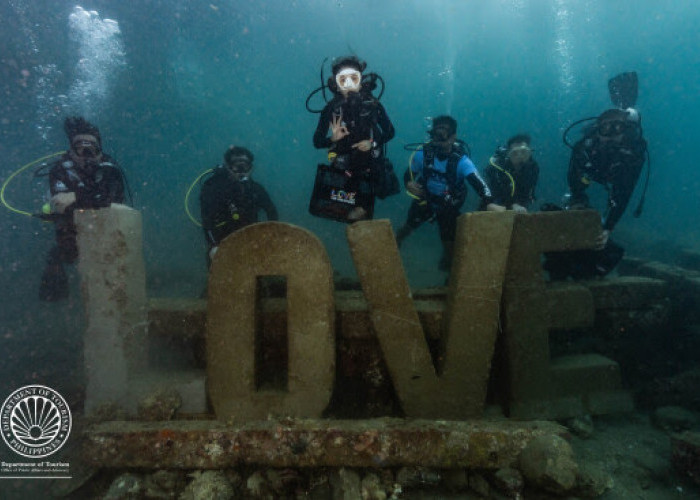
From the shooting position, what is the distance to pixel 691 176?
67.0 metres

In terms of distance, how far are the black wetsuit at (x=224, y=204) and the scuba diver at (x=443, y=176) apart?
8.72ft

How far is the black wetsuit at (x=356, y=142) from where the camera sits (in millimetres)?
4172

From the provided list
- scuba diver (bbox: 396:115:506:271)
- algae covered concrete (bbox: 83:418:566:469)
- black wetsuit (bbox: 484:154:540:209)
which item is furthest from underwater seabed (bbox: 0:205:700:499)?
black wetsuit (bbox: 484:154:540:209)

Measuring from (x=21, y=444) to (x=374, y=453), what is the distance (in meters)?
2.83

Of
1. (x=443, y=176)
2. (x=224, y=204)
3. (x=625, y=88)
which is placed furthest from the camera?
(x=625, y=88)

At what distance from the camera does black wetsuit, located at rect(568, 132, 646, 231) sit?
5582 millimetres

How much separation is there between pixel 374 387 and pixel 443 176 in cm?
339

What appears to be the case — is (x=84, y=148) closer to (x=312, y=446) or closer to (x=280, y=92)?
(x=312, y=446)

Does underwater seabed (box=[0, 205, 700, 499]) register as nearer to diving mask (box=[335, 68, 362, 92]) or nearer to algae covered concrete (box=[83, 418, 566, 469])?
algae covered concrete (box=[83, 418, 566, 469])

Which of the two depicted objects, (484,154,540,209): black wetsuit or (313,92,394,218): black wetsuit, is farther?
(484,154,540,209): black wetsuit

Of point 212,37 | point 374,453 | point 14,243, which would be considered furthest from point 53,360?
point 212,37

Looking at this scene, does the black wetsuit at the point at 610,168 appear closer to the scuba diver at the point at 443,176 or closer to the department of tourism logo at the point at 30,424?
the scuba diver at the point at 443,176

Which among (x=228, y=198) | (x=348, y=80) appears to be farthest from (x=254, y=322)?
(x=228, y=198)

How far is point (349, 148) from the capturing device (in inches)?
165
